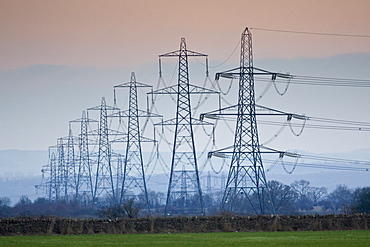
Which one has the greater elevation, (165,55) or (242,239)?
(165,55)

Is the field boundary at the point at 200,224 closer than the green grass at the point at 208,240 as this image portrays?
No

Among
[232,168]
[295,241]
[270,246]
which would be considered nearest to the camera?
[270,246]

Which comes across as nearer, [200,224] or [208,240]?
[208,240]

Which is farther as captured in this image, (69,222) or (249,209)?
(249,209)

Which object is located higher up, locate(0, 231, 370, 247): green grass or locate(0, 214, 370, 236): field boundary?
locate(0, 214, 370, 236): field boundary

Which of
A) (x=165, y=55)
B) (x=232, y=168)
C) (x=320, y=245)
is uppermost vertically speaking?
(x=165, y=55)

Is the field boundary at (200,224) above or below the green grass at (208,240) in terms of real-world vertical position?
above

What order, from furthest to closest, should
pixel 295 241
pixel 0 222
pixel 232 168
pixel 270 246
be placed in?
pixel 232 168 → pixel 0 222 → pixel 295 241 → pixel 270 246

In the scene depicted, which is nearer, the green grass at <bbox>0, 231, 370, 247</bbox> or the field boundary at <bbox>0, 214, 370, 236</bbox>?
the green grass at <bbox>0, 231, 370, 247</bbox>

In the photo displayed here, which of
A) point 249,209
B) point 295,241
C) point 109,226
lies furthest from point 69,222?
point 249,209

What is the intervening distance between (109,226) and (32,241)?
10.4 meters

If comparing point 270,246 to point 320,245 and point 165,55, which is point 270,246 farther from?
point 165,55

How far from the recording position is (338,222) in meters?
59.3

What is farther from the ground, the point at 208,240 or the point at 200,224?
the point at 200,224
